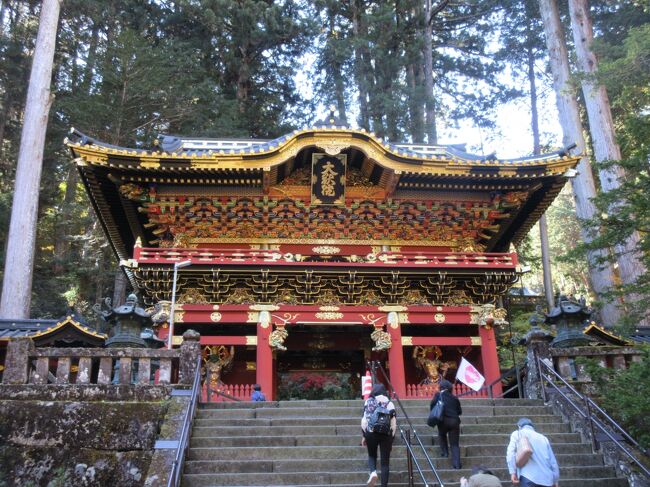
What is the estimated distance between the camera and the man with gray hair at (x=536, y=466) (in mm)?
5855

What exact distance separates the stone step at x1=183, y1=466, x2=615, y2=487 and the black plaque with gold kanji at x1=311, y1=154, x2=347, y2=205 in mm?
8771

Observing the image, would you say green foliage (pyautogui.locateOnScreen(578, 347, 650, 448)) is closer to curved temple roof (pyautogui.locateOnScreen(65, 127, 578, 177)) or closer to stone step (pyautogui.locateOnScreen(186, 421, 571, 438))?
stone step (pyautogui.locateOnScreen(186, 421, 571, 438))

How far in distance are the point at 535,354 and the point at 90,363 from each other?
23.2 feet

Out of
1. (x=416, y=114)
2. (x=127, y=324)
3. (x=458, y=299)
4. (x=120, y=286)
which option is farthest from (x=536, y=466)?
(x=416, y=114)

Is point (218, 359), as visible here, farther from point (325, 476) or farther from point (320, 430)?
point (325, 476)

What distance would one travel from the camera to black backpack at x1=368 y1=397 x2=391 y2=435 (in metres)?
6.59

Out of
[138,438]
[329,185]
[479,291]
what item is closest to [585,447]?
[138,438]

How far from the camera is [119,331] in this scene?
10.1 m

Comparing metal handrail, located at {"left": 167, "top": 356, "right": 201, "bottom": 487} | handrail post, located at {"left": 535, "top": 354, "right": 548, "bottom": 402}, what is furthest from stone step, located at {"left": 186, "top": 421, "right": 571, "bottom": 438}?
handrail post, located at {"left": 535, "top": 354, "right": 548, "bottom": 402}

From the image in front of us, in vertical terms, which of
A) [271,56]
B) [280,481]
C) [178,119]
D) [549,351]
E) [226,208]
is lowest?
[280,481]

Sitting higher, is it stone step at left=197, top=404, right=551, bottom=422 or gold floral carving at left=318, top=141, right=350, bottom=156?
gold floral carving at left=318, top=141, right=350, bottom=156

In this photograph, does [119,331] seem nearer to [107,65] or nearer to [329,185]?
[329,185]

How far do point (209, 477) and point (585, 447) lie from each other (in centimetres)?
500

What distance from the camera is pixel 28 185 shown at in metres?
17.2
